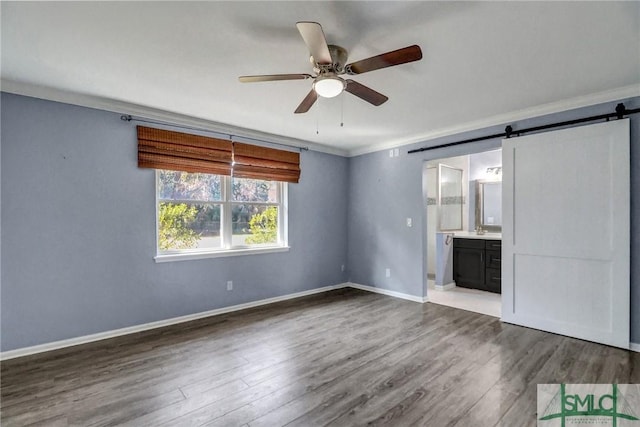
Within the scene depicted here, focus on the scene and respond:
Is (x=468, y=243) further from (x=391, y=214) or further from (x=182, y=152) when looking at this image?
(x=182, y=152)

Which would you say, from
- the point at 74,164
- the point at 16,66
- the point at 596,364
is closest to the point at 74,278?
the point at 74,164

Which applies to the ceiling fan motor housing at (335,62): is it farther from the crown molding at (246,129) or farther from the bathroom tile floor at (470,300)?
the bathroom tile floor at (470,300)

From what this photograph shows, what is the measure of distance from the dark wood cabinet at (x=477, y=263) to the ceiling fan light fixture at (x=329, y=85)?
388cm

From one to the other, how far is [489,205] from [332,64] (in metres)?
4.52

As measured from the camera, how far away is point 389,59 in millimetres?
1777

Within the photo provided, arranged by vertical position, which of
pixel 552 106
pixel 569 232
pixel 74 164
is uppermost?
pixel 552 106

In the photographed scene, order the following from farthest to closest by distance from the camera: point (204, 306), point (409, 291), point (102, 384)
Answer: point (409, 291), point (204, 306), point (102, 384)

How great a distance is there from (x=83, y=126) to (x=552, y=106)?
4792mm

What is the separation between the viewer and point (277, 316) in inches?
147

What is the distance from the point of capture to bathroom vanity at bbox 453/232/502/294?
15.4 ft

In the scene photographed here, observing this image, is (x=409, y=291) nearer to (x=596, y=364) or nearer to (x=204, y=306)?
(x=596, y=364)

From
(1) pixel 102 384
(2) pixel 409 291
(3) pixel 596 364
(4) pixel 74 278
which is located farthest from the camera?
(2) pixel 409 291

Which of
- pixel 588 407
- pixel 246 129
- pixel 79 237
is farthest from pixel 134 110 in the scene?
pixel 588 407

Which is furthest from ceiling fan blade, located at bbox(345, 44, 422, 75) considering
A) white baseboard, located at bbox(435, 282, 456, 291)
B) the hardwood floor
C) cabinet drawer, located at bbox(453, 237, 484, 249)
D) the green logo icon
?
white baseboard, located at bbox(435, 282, 456, 291)
